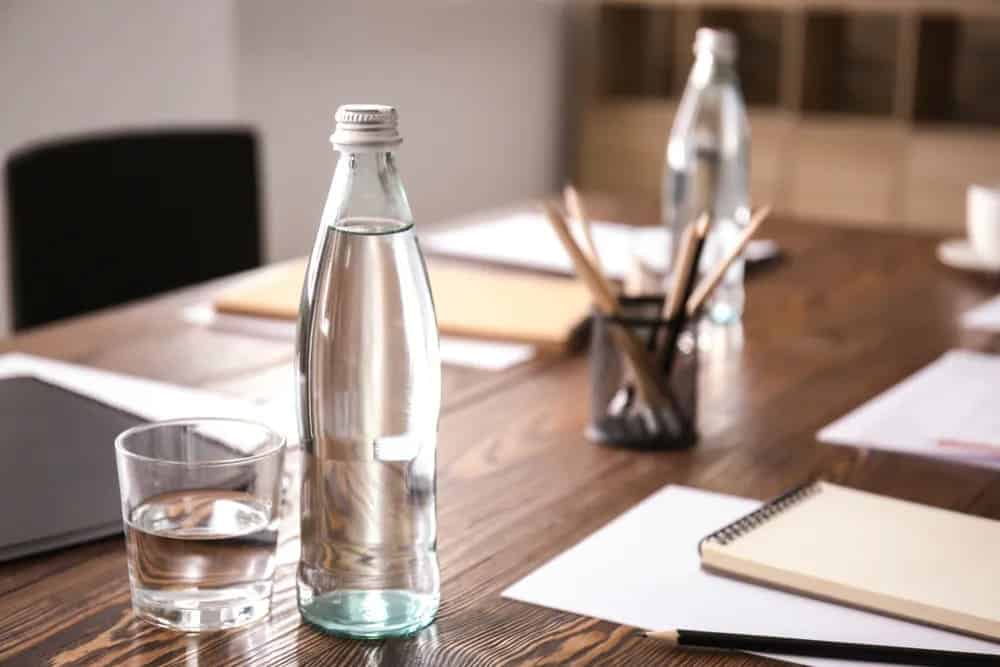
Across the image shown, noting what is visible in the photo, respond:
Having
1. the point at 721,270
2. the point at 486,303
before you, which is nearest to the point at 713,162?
the point at 486,303

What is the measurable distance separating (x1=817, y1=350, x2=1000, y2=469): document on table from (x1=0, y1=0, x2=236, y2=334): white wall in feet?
5.74

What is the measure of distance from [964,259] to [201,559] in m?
1.34

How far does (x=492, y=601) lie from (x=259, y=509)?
0.47 ft

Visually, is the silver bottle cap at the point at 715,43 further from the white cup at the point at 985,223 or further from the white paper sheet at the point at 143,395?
the white paper sheet at the point at 143,395

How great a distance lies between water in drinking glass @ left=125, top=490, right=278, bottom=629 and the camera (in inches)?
28.4

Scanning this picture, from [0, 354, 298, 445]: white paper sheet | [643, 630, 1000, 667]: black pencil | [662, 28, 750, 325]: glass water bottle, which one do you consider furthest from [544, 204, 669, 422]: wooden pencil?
[662, 28, 750, 325]: glass water bottle

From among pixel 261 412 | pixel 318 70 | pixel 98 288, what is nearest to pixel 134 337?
pixel 261 412

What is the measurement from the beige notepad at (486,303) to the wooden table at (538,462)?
56mm

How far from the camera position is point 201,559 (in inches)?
28.3

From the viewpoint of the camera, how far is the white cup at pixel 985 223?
1.77 meters

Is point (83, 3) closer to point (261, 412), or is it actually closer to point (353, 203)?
point (261, 412)

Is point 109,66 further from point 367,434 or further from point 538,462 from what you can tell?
point 367,434

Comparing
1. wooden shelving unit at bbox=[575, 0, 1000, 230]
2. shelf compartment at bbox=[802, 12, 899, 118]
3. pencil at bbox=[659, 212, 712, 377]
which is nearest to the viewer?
pencil at bbox=[659, 212, 712, 377]

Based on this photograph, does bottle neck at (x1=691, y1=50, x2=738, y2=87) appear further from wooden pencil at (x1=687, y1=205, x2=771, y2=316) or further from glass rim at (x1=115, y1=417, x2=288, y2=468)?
glass rim at (x1=115, y1=417, x2=288, y2=468)
